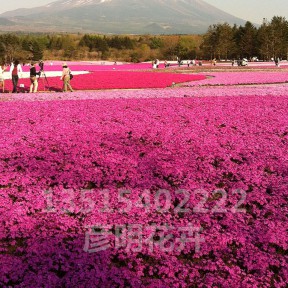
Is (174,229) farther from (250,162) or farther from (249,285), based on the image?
(250,162)

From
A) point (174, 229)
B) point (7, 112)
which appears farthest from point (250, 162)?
point (7, 112)

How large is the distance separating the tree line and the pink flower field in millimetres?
96480

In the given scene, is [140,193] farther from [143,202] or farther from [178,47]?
[178,47]

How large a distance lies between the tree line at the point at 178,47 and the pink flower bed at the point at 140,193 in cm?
9577

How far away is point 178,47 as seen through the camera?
128 meters

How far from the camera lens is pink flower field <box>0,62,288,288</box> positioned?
756 centimetres

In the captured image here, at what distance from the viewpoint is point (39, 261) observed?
7.61 metres

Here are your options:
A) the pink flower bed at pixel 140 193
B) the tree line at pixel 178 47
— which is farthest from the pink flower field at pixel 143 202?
the tree line at pixel 178 47

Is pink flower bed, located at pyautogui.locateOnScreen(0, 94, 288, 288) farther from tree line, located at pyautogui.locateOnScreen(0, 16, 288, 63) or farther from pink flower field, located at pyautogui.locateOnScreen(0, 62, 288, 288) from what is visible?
tree line, located at pyautogui.locateOnScreen(0, 16, 288, 63)

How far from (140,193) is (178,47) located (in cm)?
12304

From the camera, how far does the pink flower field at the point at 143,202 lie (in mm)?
7562

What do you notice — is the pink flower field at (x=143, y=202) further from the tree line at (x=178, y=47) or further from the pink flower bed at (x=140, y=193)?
the tree line at (x=178, y=47)

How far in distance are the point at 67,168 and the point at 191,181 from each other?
3.75 m

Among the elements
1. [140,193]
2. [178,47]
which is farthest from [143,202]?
[178,47]
